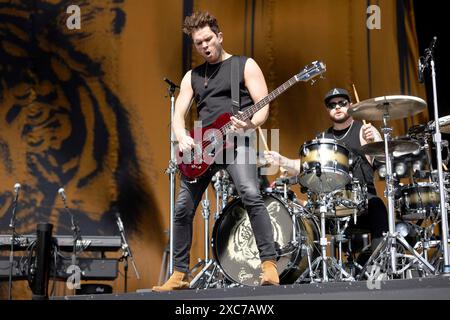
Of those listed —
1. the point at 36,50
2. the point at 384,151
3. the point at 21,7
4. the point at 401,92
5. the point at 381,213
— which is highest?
the point at 21,7

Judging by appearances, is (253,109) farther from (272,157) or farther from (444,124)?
(444,124)

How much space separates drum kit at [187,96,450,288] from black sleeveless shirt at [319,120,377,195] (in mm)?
220

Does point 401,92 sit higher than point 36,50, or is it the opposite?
point 36,50

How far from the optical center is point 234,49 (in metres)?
7.64

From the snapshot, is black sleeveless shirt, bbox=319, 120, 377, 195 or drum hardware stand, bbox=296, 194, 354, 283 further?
black sleeveless shirt, bbox=319, 120, 377, 195

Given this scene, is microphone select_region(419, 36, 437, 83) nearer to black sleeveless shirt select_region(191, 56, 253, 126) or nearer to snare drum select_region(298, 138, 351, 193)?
snare drum select_region(298, 138, 351, 193)

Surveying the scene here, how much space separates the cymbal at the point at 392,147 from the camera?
4.93 meters

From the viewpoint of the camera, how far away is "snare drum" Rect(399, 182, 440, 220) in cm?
538

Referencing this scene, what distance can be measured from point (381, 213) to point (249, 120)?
1761mm

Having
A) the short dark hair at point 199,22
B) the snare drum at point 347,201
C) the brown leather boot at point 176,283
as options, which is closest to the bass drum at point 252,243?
the snare drum at point 347,201
